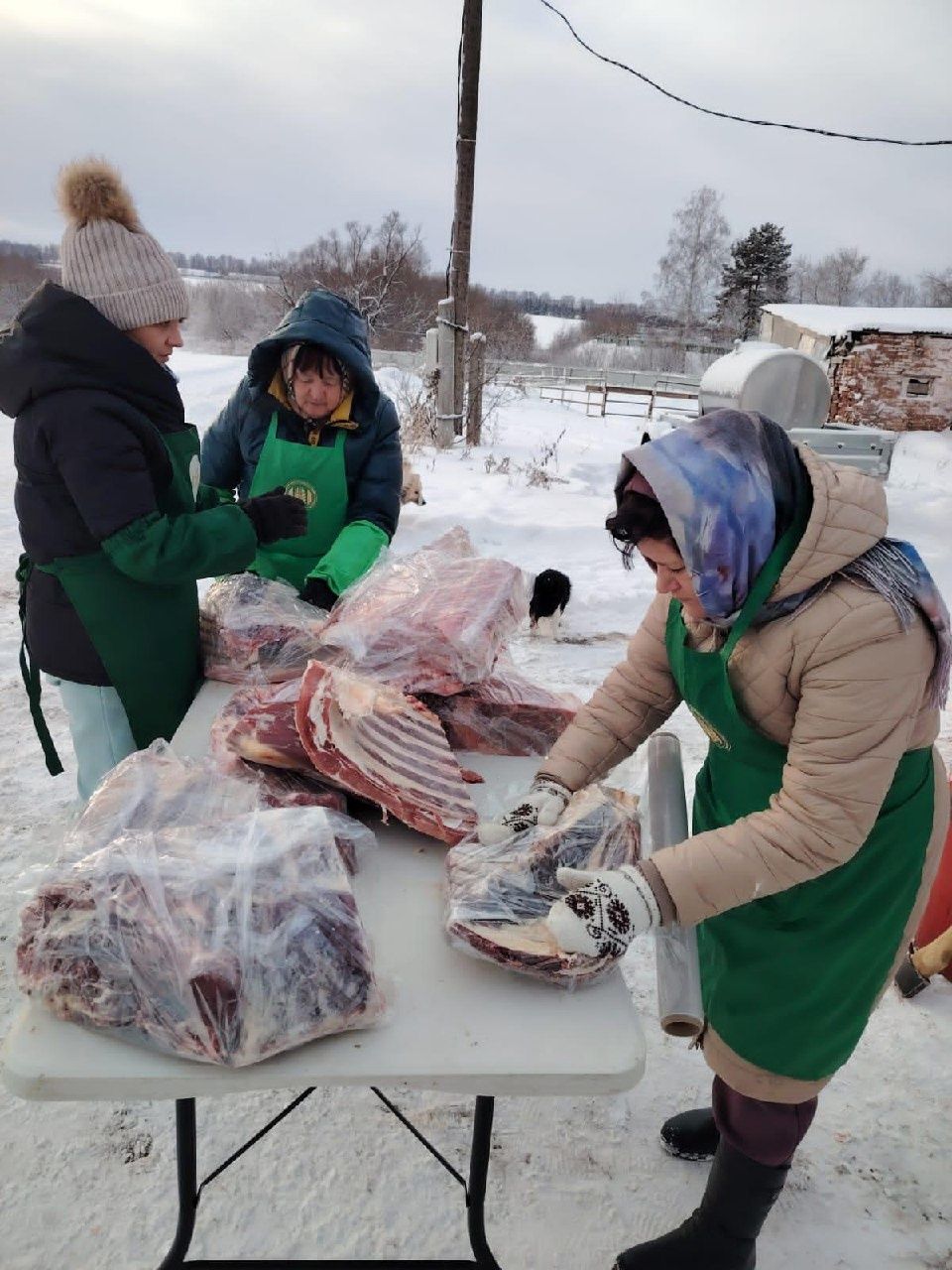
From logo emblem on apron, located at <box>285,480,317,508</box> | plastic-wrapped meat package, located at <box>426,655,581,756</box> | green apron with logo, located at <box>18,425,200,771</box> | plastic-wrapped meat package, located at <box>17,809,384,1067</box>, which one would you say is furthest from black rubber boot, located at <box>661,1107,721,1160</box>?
logo emblem on apron, located at <box>285,480,317,508</box>

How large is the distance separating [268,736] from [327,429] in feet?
4.68

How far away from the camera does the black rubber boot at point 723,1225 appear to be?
1.71m

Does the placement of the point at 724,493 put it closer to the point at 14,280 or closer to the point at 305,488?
the point at 305,488

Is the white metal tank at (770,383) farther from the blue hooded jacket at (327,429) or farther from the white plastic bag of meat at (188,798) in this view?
the white plastic bag of meat at (188,798)

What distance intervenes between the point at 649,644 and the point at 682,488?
0.56 meters

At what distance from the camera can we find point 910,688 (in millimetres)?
1277

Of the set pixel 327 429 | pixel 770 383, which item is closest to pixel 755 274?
pixel 770 383

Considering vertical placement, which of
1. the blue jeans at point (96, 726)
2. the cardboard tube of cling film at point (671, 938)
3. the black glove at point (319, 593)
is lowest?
the blue jeans at point (96, 726)

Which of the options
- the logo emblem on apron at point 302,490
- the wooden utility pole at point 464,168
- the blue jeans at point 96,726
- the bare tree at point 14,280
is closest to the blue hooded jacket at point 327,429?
the logo emblem on apron at point 302,490

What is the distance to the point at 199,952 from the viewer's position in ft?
3.91

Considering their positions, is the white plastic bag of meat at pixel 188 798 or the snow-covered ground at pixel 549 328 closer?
the white plastic bag of meat at pixel 188 798

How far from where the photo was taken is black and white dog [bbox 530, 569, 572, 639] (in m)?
5.38

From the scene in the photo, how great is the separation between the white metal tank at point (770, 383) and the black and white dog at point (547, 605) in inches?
64.4

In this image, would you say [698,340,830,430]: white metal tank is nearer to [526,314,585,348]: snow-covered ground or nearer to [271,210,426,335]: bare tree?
[271,210,426,335]: bare tree
